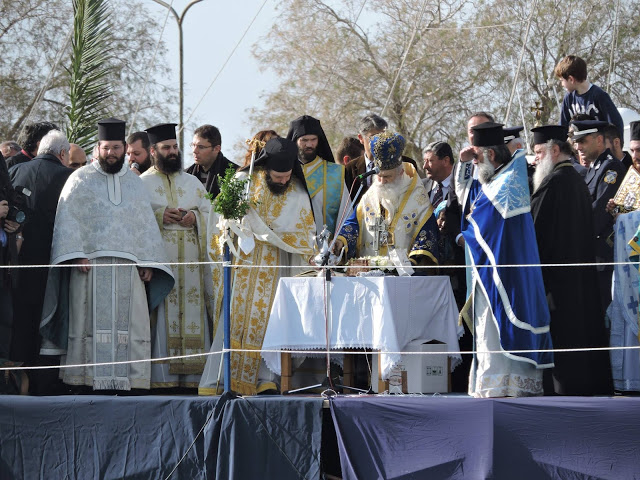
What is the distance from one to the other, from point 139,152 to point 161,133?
48 centimetres

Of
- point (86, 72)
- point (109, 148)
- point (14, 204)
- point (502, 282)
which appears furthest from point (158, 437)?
point (86, 72)

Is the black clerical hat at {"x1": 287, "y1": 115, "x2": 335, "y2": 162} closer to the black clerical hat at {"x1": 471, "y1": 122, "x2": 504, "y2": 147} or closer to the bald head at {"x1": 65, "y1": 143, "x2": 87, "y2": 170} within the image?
the black clerical hat at {"x1": 471, "y1": 122, "x2": 504, "y2": 147}

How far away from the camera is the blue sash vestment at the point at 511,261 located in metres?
7.91

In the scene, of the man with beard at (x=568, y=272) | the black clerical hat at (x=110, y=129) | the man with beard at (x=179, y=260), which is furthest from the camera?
the man with beard at (x=179, y=260)

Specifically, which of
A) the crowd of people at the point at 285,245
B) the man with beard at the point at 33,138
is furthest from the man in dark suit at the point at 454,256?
the man with beard at the point at 33,138

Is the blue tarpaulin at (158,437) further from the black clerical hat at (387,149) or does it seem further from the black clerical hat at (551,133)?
the black clerical hat at (551,133)

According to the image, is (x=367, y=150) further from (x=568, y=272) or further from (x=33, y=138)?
(x=33, y=138)

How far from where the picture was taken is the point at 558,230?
8258 mm

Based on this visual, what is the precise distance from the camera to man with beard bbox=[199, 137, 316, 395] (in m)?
8.78

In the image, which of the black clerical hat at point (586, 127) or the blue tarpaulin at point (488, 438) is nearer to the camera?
the blue tarpaulin at point (488, 438)

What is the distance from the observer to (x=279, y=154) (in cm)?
885

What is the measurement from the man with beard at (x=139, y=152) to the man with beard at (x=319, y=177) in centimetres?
126

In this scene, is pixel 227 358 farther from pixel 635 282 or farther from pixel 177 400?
pixel 635 282

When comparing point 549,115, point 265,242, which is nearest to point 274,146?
point 265,242
